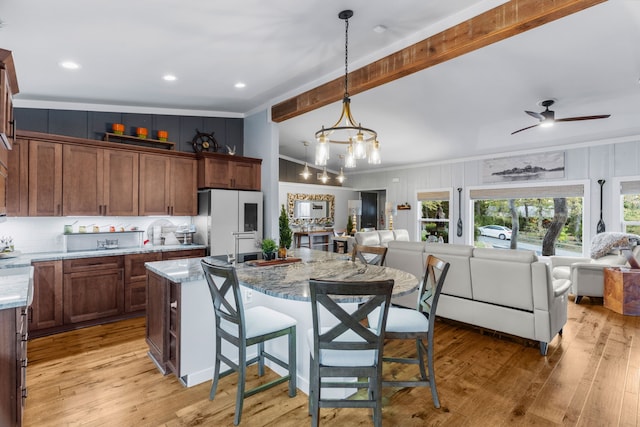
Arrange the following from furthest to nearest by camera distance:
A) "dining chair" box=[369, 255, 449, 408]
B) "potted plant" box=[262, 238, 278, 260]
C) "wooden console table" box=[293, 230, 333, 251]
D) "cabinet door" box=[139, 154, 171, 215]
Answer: "wooden console table" box=[293, 230, 333, 251] < "cabinet door" box=[139, 154, 171, 215] < "potted plant" box=[262, 238, 278, 260] < "dining chair" box=[369, 255, 449, 408]

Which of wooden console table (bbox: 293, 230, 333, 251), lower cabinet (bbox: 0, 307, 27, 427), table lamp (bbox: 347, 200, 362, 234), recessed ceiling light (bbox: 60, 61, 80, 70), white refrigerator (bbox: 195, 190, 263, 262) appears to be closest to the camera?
lower cabinet (bbox: 0, 307, 27, 427)

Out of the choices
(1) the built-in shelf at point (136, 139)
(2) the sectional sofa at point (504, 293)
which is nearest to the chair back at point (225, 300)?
(2) the sectional sofa at point (504, 293)

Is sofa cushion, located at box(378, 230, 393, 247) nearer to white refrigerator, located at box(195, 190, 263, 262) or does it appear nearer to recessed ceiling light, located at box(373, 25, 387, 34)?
white refrigerator, located at box(195, 190, 263, 262)

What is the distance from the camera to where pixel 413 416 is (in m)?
2.18

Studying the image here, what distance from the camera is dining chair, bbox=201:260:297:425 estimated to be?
6.59 feet

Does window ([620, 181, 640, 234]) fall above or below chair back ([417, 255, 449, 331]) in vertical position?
above

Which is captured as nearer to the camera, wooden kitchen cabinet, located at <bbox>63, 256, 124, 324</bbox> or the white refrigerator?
wooden kitchen cabinet, located at <bbox>63, 256, 124, 324</bbox>

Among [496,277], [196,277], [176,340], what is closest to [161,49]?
[196,277]

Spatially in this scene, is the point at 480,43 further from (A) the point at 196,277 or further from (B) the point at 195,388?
(B) the point at 195,388

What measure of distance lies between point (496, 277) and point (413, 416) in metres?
1.87

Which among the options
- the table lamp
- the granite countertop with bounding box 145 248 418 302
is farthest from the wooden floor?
the table lamp

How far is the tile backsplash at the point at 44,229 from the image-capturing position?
3791mm

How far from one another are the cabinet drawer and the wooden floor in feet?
2.50

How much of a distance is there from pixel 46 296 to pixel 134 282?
84 centimetres
